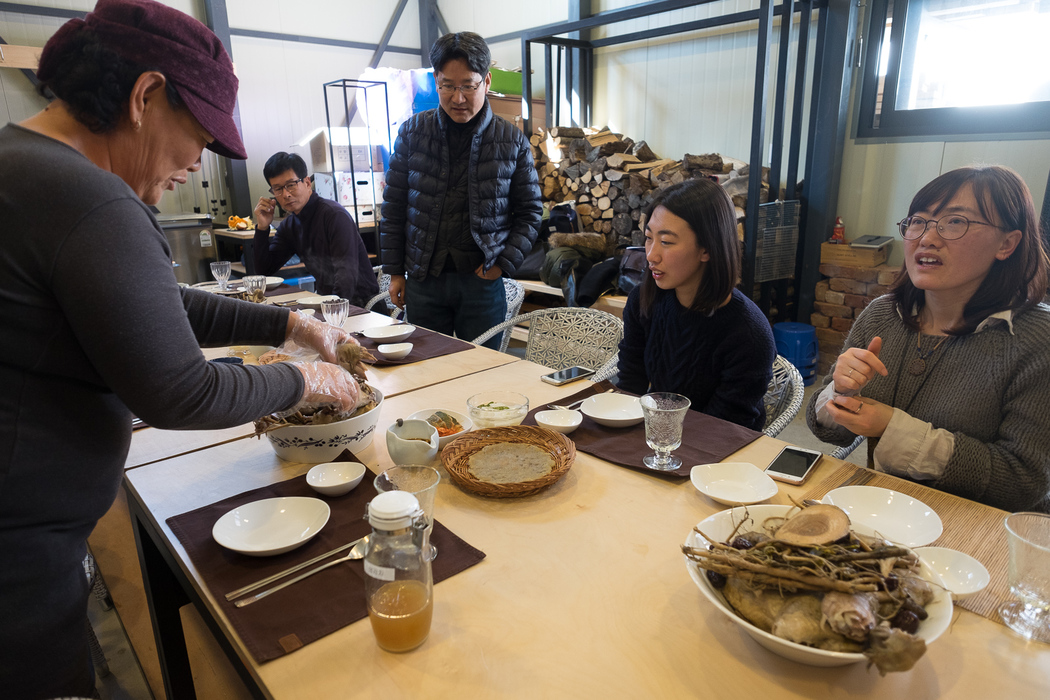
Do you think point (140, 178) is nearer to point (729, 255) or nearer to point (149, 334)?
point (149, 334)

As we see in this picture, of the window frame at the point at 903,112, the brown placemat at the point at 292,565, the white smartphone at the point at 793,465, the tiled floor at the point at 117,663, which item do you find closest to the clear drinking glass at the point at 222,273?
the tiled floor at the point at 117,663

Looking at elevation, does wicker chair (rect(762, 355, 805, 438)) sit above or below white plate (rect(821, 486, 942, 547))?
below

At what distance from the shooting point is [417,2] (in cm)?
707

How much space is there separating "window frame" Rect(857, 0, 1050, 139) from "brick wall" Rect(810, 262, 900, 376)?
0.84 meters

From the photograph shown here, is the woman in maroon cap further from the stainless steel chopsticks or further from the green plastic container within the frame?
the green plastic container

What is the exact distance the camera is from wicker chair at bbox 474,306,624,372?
234cm

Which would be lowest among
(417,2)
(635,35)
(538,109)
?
(538,109)

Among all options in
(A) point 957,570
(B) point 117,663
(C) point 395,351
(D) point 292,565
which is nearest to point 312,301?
(C) point 395,351

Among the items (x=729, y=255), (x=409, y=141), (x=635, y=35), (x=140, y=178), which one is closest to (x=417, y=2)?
(x=635, y=35)

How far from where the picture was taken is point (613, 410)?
1.51 meters

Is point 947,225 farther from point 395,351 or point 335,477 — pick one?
point 395,351

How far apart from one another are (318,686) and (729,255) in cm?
149

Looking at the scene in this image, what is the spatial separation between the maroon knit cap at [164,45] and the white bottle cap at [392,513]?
65 centimetres

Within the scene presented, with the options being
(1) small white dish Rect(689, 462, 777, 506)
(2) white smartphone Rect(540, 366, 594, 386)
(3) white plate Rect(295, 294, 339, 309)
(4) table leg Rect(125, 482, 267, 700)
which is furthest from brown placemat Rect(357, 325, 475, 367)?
(1) small white dish Rect(689, 462, 777, 506)
